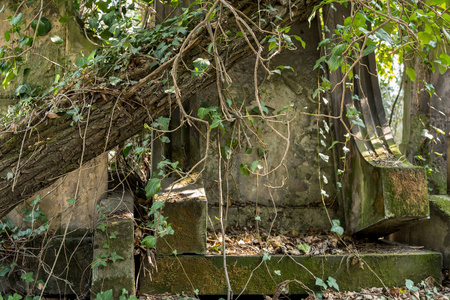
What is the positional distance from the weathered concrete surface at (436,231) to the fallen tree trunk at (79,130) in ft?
7.23

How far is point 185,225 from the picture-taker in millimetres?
2977

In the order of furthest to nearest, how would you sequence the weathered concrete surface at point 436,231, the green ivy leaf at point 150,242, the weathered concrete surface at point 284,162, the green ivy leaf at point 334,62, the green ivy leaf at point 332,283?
the weathered concrete surface at point 284,162
the weathered concrete surface at point 436,231
the green ivy leaf at point 332,283
the green ivy leaf at point 150,242
the green ivy leaf at point 334,62

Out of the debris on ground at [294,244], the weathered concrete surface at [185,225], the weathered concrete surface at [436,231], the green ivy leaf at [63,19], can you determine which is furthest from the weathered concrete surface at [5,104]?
the weathered concrete surface at [436,231]

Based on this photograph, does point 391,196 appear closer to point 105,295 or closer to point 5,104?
point 105,295

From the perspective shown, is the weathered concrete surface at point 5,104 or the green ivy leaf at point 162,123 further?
the weathered concrete surface at point 5,104

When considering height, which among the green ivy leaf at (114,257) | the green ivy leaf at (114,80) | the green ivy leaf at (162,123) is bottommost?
the green ivy leaf at (114,257)

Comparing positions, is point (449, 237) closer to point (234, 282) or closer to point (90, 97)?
point (234, 282)

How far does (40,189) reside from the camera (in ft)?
9.86

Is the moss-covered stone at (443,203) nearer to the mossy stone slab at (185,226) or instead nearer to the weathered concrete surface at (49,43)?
the mossy stone slab at (185,226)

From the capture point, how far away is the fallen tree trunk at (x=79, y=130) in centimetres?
285

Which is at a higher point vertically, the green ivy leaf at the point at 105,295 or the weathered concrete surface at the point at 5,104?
the weathered concrete surface at the point at 5,104

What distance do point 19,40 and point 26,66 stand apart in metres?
0.22

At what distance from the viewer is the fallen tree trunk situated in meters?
2.85

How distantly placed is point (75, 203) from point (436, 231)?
2.80 m
